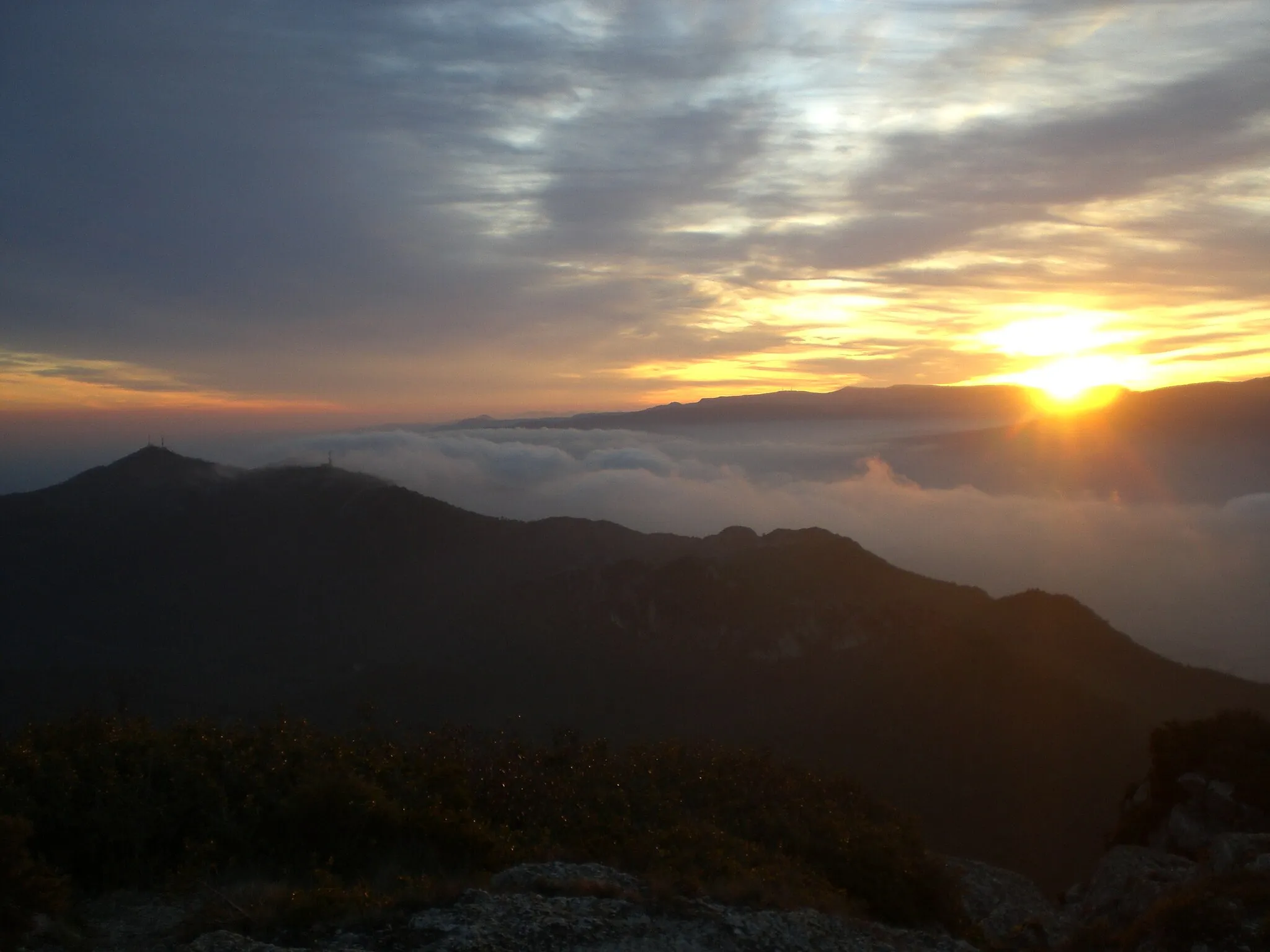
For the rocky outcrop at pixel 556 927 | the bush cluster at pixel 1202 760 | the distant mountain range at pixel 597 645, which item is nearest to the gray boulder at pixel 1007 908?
the bush cluster at pixel 1202 760

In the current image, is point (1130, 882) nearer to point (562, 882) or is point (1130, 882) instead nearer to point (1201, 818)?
point (1201, 818)

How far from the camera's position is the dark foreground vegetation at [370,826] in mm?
10453

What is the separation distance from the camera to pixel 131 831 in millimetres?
10672

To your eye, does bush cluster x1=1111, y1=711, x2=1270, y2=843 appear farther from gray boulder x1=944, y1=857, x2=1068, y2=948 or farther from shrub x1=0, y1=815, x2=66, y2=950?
shrub x1=0, y1=815, x2=66, y2=950

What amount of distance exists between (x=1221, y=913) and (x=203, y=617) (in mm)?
73572

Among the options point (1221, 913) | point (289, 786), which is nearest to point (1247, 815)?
point (1221, 913)

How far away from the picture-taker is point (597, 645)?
57.1 meters

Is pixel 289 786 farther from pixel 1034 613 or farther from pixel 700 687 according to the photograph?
pixel 1034 613

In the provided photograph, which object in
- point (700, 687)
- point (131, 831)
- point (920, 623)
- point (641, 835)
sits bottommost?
point (700, 687)

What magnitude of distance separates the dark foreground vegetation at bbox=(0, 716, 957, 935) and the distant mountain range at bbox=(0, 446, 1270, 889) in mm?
10935

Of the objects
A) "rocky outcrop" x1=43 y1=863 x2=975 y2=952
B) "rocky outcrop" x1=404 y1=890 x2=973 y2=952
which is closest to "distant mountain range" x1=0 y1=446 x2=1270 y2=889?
"rocky outcrop" x1=43 y1=863 x2=975 y2=952

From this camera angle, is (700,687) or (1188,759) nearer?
(1188,759)

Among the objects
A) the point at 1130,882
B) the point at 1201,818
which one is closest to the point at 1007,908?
the point at 1130,882

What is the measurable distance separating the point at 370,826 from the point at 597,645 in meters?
45.6
